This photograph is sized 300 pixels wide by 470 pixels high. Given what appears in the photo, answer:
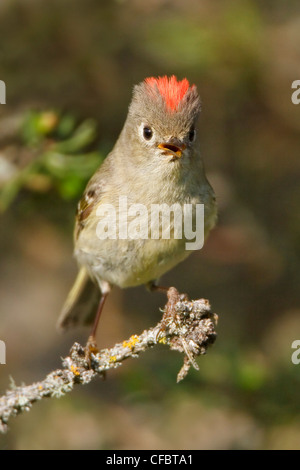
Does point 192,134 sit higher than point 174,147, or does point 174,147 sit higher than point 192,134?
point 192,134

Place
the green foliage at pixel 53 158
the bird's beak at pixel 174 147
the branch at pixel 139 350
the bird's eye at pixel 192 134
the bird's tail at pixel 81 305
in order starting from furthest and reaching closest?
the bird's tail at pixel 81 305 < the green foliage at pixel 53 158 < the bird's eye at pixel 192 134 < the bird's beak at pixel 174 147 < the branch at pixel 139 350

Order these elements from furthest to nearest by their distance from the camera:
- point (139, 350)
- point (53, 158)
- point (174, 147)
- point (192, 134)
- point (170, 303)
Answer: point (53, 158)
point (192, 134)
point (174, 147)
point (170, 303)
point (139, 350)

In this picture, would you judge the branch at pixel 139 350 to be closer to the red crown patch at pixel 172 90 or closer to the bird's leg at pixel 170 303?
the bird's leg at pixel 170 303

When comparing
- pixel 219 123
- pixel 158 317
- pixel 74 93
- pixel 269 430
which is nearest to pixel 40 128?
pixel 74 93

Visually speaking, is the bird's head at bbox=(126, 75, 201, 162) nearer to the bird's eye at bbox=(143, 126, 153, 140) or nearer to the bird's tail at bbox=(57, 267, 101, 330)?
the bird's eye at bbox=(143, 126, 153, 140)

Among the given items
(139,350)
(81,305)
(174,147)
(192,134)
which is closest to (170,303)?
(139,350)

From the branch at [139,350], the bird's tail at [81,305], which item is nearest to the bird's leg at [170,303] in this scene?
the branch at [139,350]

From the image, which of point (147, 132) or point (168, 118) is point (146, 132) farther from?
point (168, 118)
